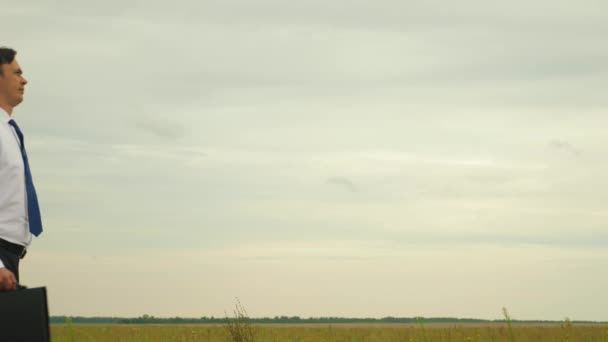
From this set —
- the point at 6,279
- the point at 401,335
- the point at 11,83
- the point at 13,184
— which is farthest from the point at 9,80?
the point at 401,335

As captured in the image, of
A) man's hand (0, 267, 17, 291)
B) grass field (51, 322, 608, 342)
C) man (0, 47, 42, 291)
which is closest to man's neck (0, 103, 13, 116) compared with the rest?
man (0, 47, 42, 291)

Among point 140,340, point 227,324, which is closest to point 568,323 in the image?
point 227,324

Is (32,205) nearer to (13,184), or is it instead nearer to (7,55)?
(13,184)

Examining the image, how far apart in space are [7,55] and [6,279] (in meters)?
1.56

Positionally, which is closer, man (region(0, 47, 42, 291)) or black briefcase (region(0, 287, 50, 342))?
black briefcase (region(0, 287, 50, 342))

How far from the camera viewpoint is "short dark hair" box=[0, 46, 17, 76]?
466 cm

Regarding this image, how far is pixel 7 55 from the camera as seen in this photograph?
4.68 metres

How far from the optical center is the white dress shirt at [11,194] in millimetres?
4398

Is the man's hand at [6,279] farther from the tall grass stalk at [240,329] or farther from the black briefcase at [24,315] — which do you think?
the tall grass stalk at [240,329]

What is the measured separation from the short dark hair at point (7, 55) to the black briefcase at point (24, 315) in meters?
1.58

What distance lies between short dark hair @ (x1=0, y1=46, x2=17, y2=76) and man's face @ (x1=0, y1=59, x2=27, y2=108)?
0.02 meters

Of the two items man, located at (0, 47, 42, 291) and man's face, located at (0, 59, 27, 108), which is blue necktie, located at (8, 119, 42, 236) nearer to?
man, located at (0, 47, 42, 291)

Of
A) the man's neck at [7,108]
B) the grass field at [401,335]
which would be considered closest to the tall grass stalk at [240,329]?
the grass field at [401,335]

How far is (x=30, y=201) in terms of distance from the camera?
4.56 meters
